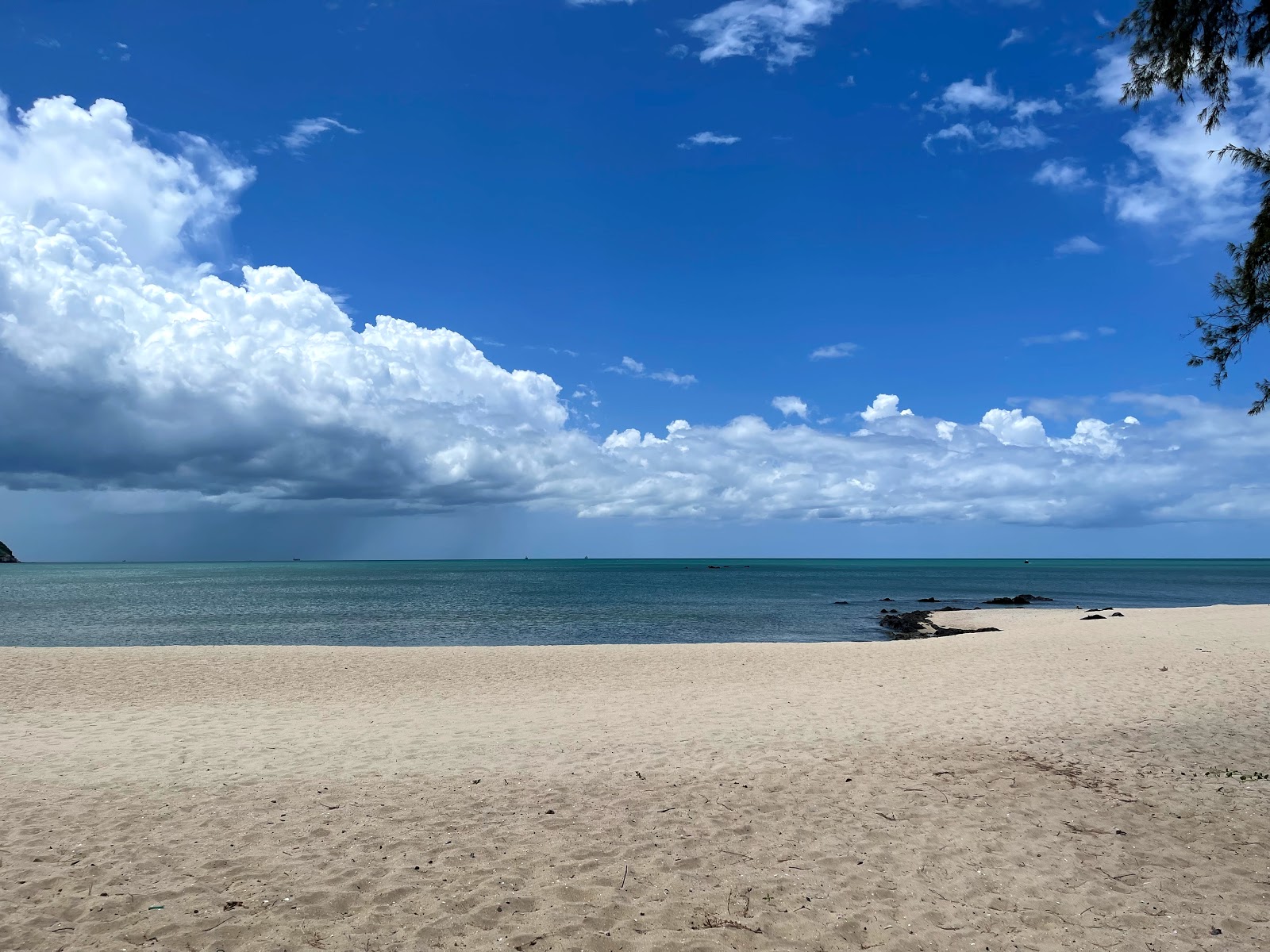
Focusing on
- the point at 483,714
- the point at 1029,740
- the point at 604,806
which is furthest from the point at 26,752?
the point at 1029,740

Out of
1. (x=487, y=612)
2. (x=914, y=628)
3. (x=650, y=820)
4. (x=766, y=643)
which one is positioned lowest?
(x=487, y=612)

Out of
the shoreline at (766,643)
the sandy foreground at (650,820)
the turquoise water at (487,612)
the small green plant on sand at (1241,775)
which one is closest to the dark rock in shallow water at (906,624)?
the shoreline at (766,643)

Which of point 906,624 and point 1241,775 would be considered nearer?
point 1241,775

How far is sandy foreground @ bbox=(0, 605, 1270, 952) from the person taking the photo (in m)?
5.97

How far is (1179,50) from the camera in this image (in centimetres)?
891

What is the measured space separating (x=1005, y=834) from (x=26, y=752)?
45.7 ft

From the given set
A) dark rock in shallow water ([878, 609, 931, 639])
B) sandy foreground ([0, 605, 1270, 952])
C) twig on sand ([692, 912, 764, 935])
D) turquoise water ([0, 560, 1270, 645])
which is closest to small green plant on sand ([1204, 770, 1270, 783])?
sandy foreground ([0, 605, 1270, 952])

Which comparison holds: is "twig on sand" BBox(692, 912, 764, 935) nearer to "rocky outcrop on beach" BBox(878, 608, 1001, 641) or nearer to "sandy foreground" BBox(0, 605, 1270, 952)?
"sandy foreground" BBox(0, 605, 1270, 952)

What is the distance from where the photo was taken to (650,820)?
26.9 feet

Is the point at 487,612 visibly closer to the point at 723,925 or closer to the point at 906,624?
the point at 906,624

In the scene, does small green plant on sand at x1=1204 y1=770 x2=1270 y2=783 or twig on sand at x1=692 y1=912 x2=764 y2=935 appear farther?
small green plant on sand at x1=1204 y1=770 x2=1270 y2=783

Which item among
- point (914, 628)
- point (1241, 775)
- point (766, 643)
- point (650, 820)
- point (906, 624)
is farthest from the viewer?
point (906, 624)

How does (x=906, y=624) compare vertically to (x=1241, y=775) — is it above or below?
below

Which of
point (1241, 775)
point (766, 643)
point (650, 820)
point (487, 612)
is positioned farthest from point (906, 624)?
point (650, 820)
